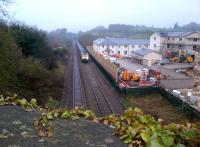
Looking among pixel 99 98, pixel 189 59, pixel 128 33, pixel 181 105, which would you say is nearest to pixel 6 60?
pixel 99 98

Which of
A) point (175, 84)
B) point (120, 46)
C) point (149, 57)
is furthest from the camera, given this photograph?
point (120, 46)

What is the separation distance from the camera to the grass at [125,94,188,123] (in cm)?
1949

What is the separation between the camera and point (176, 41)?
179 feet

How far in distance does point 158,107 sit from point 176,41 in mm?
34067

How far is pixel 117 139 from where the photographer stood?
3.58 m

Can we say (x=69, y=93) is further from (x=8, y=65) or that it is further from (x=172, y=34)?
(x=172, y=34)

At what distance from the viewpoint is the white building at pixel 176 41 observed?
165ft

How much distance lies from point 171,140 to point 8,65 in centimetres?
1637

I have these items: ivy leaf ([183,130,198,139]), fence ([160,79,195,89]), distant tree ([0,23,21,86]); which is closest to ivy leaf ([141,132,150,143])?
ivy leaf ([183,130,198,139])

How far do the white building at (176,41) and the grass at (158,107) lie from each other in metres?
27.1

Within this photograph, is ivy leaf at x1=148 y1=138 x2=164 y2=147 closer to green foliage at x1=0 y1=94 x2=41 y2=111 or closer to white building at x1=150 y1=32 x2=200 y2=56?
green foliage at x1=0 y1=94 x2=41 y2=111

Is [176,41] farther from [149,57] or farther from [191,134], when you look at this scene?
[191,134]

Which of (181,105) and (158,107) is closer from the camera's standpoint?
(181,105)

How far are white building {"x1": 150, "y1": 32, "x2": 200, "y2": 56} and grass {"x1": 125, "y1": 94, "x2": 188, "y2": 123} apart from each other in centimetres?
2707
